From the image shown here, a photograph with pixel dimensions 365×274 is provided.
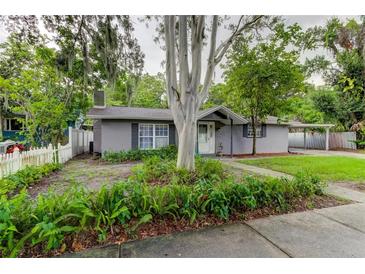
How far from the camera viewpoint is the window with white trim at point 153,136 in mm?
10883

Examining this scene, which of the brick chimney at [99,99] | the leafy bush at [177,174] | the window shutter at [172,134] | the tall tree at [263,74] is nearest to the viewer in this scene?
the leafy bush at [177,174]

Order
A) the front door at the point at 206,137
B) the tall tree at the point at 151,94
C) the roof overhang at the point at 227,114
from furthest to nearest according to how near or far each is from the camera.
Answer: the tall tree at the point at 151,94
the front door at the point at 206,137
the roof overhang at the point at 227,114

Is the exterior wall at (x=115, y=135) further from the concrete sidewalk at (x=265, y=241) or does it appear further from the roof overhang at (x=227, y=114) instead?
the concrete sidewalk at (x=265, y=241)

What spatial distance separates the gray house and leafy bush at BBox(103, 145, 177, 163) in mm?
696

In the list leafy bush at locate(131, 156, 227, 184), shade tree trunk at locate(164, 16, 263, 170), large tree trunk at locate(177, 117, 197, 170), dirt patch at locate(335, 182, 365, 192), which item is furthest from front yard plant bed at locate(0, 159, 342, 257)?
shade tree trunk at locate(164, 16, 263, 170)

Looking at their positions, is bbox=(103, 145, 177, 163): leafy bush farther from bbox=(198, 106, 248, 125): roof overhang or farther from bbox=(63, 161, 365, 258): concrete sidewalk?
bbox=(63, 161, 365, 258): concrete sidewalk

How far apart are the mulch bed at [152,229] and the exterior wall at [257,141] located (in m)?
8.93

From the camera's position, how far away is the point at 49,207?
2559 mm

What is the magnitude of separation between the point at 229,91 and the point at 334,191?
8.32 m

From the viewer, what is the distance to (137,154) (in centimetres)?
989

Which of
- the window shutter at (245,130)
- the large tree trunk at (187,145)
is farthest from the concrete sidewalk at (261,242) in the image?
the window shutter at (245,130)

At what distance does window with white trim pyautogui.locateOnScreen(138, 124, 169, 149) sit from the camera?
35.7 feet

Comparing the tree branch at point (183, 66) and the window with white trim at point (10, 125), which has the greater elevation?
the tree branch at point (183, 66)
